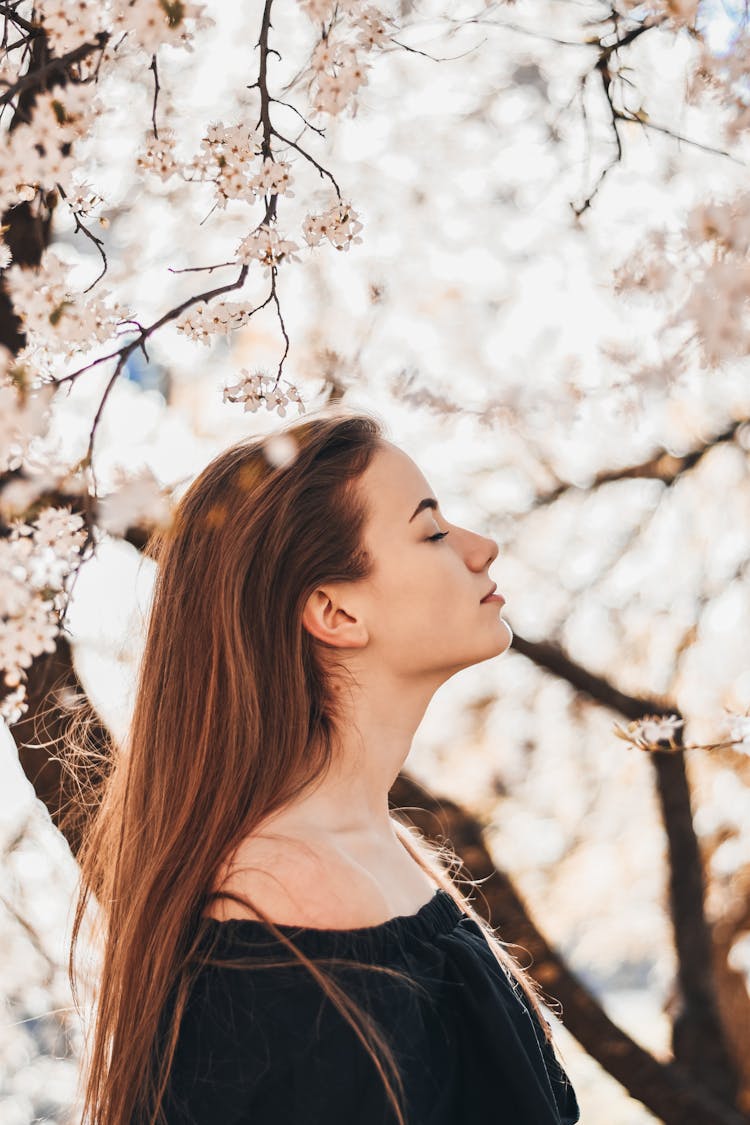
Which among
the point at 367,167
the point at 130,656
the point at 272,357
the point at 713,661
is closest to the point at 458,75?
the point at 367,167

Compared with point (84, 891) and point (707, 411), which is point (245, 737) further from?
point (707, 411)

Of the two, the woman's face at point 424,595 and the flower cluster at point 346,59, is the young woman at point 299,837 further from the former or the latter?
the flower cluster at point 346,59

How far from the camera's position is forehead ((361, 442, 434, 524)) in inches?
62.0

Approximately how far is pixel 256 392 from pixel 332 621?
47 cm

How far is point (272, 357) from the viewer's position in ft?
11.2

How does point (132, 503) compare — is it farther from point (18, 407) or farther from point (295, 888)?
point (295, 888)

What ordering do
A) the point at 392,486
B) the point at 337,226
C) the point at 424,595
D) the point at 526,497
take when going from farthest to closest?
the point at 526,497 → the point at 337,226 → the point at 392,486 → the point at 424,595

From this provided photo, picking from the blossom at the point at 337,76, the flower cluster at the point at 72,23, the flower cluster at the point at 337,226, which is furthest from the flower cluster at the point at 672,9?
the flower cluster at the point at 72,23

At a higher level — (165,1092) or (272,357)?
(272,357)

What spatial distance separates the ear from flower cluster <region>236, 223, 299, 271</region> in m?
0.50

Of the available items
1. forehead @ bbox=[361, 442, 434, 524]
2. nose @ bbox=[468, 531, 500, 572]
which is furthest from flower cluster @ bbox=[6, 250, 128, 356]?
nose @ bbox=[468, 531, 500, 572]

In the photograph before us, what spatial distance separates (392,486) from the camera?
5.26 ft

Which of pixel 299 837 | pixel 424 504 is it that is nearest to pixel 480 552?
pixel 424 504

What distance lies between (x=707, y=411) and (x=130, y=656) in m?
3.01
